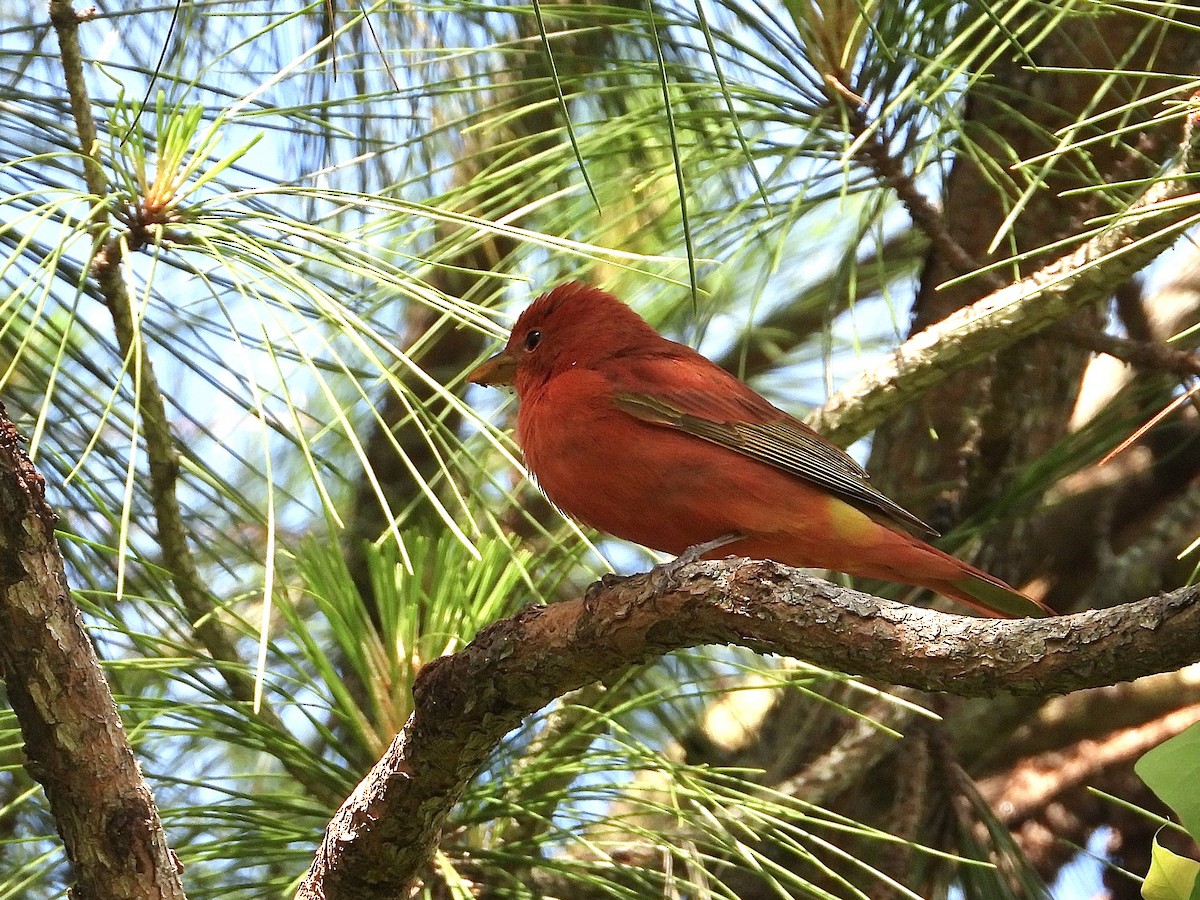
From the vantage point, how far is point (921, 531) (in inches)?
122

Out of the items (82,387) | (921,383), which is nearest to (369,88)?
(82,387)

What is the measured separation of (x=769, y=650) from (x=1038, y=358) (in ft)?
7.58

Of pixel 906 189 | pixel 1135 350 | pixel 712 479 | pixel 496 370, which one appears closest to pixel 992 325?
pixel 906 189

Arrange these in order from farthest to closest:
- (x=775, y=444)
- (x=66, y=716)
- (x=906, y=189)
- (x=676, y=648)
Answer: (x=906, y=189), (x=775, y=444), (x=676, y=648), (x=66, y=716)

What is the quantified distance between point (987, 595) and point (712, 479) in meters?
0.65

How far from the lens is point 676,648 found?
218 cm

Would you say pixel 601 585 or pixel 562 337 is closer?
pixel 601 585

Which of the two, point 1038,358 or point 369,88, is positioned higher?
point 369,88

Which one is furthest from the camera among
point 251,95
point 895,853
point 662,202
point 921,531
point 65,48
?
point 662,202

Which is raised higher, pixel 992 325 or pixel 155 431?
pixel 992 325

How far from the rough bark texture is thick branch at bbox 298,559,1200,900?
386mm

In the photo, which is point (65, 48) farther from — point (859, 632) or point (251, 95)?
point (859, 632)

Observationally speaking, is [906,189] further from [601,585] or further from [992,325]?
[601,585]

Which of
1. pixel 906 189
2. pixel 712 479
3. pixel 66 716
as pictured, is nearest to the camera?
pixel 66 716
